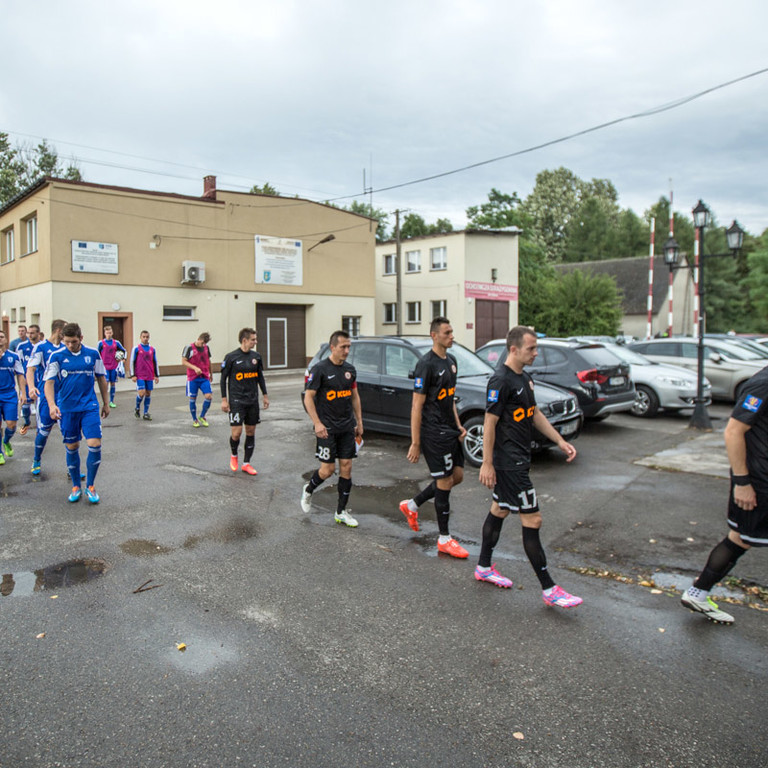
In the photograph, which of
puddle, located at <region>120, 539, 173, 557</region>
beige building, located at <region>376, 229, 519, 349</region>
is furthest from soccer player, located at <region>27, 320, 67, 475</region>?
beige building, located at <region>376, 229, 519, 349</region>

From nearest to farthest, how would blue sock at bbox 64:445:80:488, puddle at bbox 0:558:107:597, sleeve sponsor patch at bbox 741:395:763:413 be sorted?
sleeve sponsor patch at bbox 741:395:763:413
puddle at bbox 0:558:107:597
blue sock at bbox 64:445:80:488

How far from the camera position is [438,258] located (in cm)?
3753

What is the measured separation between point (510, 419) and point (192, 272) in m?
22.2

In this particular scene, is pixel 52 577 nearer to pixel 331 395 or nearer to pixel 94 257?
pixel 331 395

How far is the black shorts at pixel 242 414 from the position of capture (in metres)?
7.99

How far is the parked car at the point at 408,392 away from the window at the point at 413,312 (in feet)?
92.6

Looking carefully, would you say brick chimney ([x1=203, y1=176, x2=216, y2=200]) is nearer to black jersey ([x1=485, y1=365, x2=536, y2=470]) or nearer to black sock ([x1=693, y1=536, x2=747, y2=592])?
black jersey ([x1=485, y1=365, x2=536, y2=470])

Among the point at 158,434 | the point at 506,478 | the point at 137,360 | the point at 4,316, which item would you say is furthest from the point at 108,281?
the point at 506,478

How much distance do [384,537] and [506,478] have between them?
71.3 inches

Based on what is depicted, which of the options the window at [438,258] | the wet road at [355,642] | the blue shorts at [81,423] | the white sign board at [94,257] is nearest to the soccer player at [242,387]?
the wet road at [355,642]

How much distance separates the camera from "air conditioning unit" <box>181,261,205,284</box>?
79.8ft

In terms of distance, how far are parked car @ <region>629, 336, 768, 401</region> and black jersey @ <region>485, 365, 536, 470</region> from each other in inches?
492

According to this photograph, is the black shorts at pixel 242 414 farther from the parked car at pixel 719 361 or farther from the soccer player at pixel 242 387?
the parked car at pixel 719 361

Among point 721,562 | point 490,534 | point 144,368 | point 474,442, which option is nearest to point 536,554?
point 490,534
